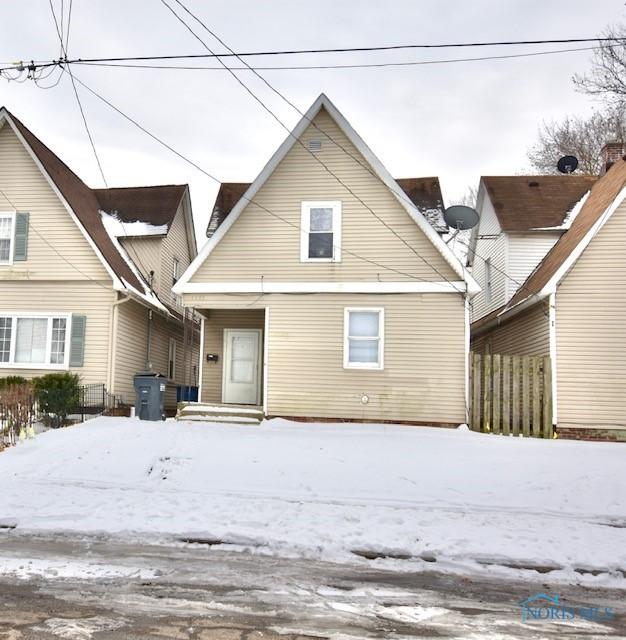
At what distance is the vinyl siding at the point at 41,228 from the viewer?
17.4 metres

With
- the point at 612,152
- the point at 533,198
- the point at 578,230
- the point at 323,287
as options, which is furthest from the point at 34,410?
the point at 612,152

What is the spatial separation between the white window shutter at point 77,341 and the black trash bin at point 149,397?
91.8 inches

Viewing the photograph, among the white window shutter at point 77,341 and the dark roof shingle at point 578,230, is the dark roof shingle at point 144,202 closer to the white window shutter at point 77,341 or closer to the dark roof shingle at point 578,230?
the white window shutter at point 77,341

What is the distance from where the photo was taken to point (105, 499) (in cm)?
879

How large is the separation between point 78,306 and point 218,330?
3844 millimetres

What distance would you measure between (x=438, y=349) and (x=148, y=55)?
29.5 feet

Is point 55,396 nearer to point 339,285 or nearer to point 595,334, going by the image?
point 339,285

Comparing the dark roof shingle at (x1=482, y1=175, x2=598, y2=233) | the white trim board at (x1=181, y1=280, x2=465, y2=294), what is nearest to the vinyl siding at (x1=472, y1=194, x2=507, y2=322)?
the dark roof shingle at (x1=482, y1=175, x2=598, y2=233)

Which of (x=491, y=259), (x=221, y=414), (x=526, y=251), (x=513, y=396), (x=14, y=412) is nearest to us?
(x=14, y=412)

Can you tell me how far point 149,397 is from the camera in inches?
615

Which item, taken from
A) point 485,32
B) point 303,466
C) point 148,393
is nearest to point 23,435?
point 148,393

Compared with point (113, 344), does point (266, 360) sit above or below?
below

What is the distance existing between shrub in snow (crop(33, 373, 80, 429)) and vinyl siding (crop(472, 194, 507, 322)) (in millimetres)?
12001

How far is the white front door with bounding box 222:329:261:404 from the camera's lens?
1733 centimetres
